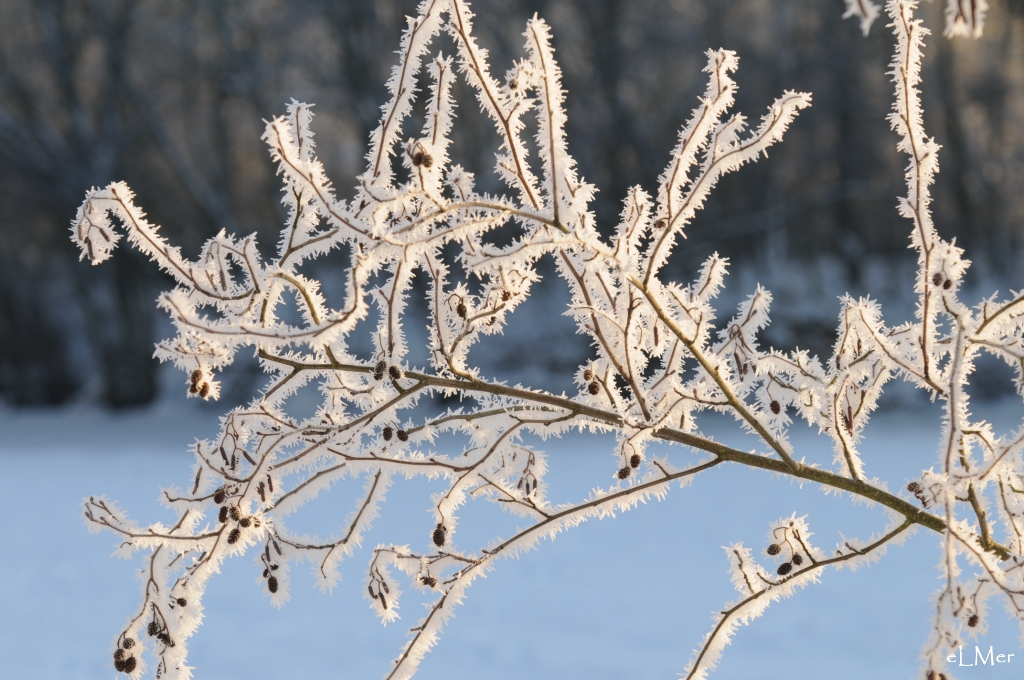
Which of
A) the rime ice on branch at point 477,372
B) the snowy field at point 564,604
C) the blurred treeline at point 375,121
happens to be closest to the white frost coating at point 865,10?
the rime ice on branch at point 477,372

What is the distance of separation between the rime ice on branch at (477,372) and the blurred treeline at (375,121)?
9.98 meters

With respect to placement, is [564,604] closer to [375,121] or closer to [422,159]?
[422,159]

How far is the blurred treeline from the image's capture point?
11.5 m

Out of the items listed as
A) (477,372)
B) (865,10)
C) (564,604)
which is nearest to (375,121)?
(564,604)

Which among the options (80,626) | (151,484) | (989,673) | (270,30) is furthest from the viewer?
(270,30)

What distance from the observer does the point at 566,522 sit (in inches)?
50.9

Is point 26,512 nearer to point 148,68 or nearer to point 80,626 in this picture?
point 80,626

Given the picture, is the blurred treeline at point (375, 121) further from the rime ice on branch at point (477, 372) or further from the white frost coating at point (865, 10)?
the white frost coating at point (865, 10)

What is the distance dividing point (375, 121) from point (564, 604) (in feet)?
24.5

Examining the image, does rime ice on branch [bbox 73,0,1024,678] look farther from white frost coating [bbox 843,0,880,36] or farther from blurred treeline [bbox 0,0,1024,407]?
blurred treeline [bbox 0,0,1024,407]

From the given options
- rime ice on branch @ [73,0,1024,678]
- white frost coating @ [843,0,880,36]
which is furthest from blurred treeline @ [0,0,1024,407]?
white frost coating @ [843,0,880,36]

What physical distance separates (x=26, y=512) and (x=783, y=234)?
29.6 feet

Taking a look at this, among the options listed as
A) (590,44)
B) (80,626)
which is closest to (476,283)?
(590,44)

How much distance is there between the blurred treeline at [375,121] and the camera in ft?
37.6
